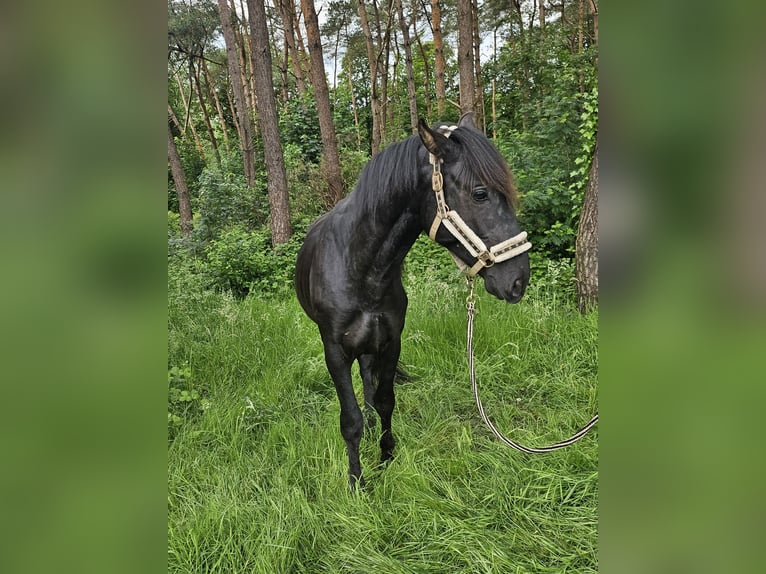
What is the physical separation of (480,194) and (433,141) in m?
0.33

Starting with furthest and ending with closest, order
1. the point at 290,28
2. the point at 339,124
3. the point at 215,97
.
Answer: the point at 215,97 < the point at 339,124 < the point at 290,28

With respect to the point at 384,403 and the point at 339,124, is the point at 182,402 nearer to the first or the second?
the point at 384,403

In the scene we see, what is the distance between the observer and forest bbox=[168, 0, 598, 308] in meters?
6.50

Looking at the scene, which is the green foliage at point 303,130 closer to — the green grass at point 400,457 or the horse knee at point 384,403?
the green grass at point 400,457

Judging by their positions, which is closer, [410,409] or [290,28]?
[410,409]

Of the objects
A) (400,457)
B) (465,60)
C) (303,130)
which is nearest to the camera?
(400,457)

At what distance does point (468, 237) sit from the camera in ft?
6.39

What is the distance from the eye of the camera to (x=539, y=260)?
5.98m

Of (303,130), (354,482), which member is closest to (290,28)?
(303,130)

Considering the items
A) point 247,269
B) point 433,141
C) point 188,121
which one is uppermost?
point 188,121

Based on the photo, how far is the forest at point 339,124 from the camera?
21.3 ft
